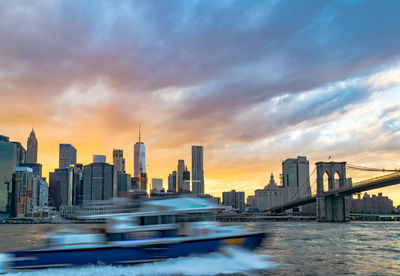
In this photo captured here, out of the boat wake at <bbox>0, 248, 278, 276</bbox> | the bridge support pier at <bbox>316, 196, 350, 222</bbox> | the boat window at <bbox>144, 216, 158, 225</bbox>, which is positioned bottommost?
the bridge support pier at <bbox>316, 196, 350, 222</bbox>

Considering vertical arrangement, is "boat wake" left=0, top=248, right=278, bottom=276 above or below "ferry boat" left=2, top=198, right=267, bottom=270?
below

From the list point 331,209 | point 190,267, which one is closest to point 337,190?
point 331,209

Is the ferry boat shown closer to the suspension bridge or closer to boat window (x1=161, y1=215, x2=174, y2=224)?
boat window (x1=161, y1=215, x2=174, y2=224)

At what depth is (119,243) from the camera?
1733 centimetres

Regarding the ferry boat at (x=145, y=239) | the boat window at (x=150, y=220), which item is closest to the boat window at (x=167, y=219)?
the ferry boat at (x=145, y=239)

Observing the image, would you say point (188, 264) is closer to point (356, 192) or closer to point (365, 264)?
point (365, 264)

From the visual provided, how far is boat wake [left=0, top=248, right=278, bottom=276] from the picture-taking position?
16469 mm

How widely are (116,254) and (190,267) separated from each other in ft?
11.2

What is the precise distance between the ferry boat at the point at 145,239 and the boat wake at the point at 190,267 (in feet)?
0.81

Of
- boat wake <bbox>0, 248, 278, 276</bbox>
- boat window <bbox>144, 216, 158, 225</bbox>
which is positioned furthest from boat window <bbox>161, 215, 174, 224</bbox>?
boat wake <bbox>0, 248, 278, 276</bbox>

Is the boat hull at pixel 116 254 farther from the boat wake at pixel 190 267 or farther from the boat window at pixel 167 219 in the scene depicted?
the boat window at pixel 167 219

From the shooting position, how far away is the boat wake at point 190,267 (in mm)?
16469

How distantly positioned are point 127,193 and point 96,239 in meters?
3.49

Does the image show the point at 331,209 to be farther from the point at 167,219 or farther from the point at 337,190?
the point at 167,219
